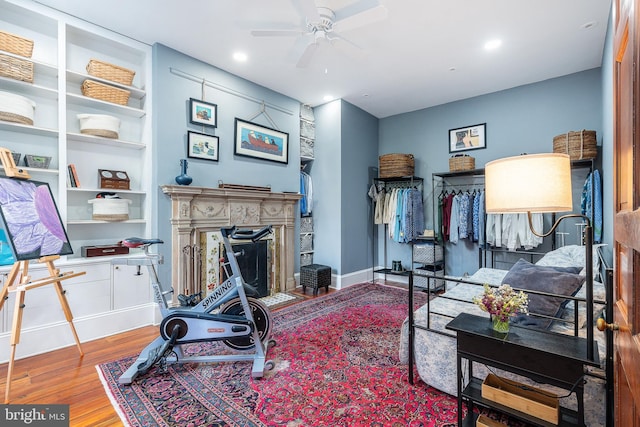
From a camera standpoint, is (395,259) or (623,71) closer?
(623,71)

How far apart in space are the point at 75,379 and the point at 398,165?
4.59m

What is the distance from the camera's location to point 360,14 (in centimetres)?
234

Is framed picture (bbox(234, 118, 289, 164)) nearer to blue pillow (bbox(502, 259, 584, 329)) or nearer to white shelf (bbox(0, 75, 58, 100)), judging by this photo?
white shelf (bbox(0, 75, 58, 100))

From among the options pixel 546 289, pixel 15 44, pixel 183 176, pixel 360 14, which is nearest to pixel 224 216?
pixel 183 176

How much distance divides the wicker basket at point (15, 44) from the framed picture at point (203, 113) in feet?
4.51

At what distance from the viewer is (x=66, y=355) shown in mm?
2545

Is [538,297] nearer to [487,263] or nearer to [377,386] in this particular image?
[377,386]

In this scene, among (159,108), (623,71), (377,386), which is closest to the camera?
(623,71)

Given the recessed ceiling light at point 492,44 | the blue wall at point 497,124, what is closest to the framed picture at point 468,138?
the blue wall at point 497,124

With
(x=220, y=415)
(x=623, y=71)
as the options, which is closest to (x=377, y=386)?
(x=220, y=415)

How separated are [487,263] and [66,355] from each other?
16.6ft

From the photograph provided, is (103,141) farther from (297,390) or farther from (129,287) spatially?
(297,390)

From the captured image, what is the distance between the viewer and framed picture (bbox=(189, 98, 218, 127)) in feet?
11.6

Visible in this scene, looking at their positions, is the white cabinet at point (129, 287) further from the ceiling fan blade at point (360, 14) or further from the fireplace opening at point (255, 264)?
the ceiling fan blade at point (360, 14)
